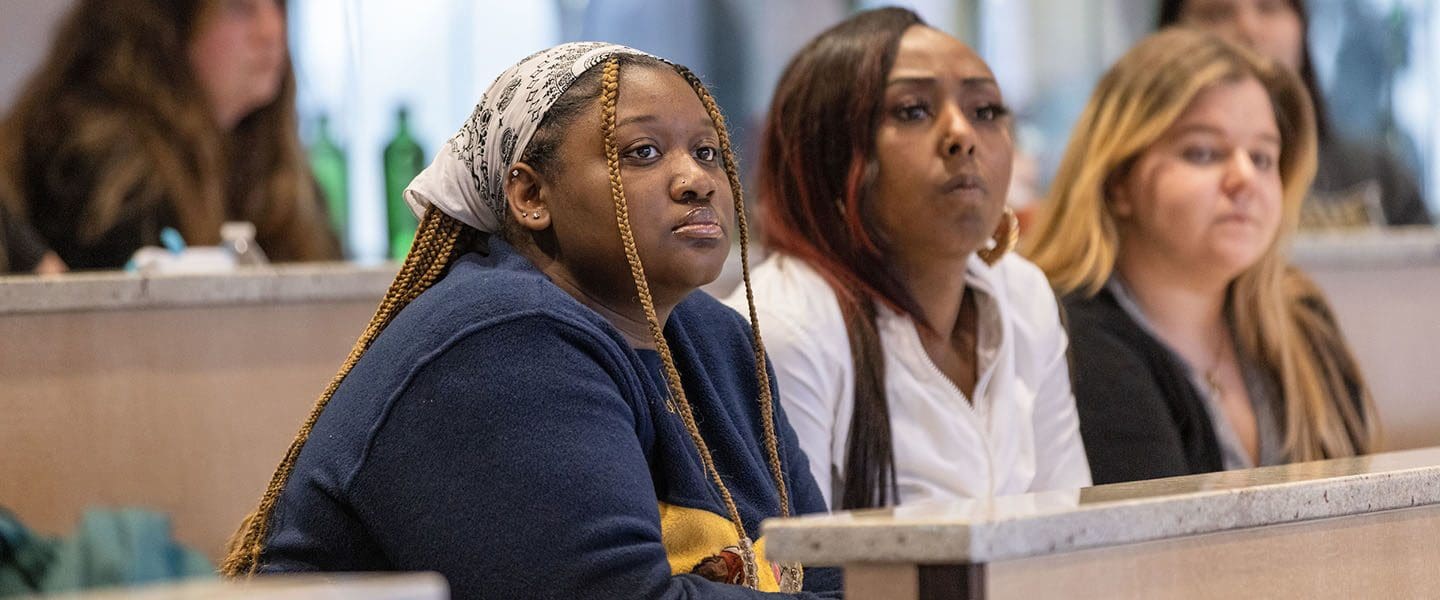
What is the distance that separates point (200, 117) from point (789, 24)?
1919mm

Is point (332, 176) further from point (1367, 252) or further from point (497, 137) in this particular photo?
point (497, 137)

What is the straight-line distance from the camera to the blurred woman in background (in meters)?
5.30

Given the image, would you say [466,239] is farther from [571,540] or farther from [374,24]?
[374,24]

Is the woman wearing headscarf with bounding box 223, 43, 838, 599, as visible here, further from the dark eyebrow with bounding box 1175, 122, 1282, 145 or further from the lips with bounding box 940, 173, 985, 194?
the dark eyebrow with bounding box 1175, 122, 1282, 145

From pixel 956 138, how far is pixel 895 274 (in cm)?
21

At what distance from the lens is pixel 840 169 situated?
2.46m

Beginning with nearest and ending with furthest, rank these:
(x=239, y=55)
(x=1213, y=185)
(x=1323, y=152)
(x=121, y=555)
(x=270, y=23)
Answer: (x=121, y=555), (x=1213, y=185), (x=239, y=55), (x=270, y=23), (x=1323, y=152)

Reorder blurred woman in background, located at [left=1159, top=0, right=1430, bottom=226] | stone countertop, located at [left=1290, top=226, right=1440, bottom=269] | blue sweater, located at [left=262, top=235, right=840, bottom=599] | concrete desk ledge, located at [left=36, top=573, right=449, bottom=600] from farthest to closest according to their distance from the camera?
1. blurred woman in background, located at [left=1159, top=0, right=1430, bottom=226]
2. stone countertop, located at [left=1290, top=226, right=1440, bottom=269]
3. blue sweater, located at [left=262, top=235, right=840, bottom=599]
4. concrete desk ledge, located at [left=36, top=573, right=449, bottom=600]

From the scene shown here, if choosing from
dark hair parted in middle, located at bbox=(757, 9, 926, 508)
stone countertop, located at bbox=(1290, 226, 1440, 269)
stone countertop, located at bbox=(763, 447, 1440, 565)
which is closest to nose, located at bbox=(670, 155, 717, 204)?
stone countertop, located at bbox=(763, 447, 1440, 565)

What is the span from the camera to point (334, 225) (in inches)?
177

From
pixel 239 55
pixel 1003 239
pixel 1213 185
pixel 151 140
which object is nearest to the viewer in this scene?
pixel 1003 239

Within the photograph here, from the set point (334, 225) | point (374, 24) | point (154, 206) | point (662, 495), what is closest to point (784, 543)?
point (662, 495)

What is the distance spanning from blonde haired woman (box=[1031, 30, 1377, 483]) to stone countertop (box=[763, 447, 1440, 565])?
1284 millimetres

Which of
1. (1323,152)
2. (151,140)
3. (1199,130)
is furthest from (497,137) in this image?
(1323,152)
